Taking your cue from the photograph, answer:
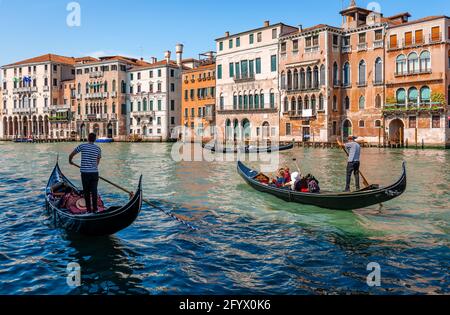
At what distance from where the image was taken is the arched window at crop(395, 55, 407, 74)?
3023cm

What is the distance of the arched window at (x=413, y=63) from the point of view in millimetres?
29672

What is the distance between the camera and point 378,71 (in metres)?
31.6

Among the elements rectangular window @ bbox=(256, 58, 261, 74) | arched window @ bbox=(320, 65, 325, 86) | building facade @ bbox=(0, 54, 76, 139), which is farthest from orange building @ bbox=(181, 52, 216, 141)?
building facade @ bbox=(0, 54, 76, 139)

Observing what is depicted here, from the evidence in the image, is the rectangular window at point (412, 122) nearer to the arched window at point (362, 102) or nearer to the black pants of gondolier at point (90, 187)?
the arched window at point (362, 102)

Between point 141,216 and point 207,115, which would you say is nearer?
point 141,216

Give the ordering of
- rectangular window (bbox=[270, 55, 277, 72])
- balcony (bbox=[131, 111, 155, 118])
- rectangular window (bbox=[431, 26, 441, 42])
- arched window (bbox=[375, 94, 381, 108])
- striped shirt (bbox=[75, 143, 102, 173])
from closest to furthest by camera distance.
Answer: striped shirt (bbox=[75, 143, 102, 173]), rectangular window (bbox=[431, 26, 441, 42]), arched window (bbox=[375, 94, 381, 108]), rectangular window (bbox=[270, 55, 277, 72]), balcony (bbox=[131, 111, 155, 118])

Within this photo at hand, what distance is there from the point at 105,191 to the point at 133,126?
37.5 meters

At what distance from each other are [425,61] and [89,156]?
2711cm

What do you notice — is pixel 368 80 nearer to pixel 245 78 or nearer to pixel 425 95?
pixel 425 95

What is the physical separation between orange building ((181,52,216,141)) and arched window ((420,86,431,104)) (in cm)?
1761

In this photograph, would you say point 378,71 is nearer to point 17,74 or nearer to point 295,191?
point 295,191

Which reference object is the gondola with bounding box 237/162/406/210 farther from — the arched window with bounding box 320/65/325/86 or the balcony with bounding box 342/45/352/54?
the balcony with bounding box 342/45/352/54

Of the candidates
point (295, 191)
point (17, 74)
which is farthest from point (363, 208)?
point (17, 74)

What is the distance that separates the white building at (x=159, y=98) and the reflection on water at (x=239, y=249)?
35894mm
